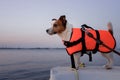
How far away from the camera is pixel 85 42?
4.86m

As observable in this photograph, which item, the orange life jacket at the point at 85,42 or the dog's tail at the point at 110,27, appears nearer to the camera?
the orange life jacket at the point at 85,42

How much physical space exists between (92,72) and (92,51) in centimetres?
77

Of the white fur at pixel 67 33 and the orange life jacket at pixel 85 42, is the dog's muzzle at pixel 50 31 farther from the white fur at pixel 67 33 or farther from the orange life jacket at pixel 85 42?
the orange life jacket at pixel 85 42

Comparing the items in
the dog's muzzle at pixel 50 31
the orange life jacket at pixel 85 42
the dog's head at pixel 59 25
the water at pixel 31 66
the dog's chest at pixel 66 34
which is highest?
the dog's head at pixel 59 25

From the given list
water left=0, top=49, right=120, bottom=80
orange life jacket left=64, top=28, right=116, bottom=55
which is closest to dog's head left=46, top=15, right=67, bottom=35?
orange life jacket left=64, top=28, right=116, bottom=55

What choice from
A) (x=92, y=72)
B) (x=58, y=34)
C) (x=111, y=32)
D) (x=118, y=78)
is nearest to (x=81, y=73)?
(x=92, y=72)

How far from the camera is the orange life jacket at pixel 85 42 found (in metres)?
4.81

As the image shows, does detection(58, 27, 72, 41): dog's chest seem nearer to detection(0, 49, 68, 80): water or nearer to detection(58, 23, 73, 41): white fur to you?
detection(58, 23, 73, 41): white fur

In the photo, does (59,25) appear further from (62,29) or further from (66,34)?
(66,34)

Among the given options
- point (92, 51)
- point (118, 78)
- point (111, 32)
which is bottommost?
point (118, 78)

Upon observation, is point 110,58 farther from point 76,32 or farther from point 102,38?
point 76,32

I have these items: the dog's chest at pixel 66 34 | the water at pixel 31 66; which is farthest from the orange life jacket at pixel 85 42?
the water at pixel 31 66

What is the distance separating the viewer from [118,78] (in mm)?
4340

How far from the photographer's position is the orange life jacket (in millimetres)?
4812
